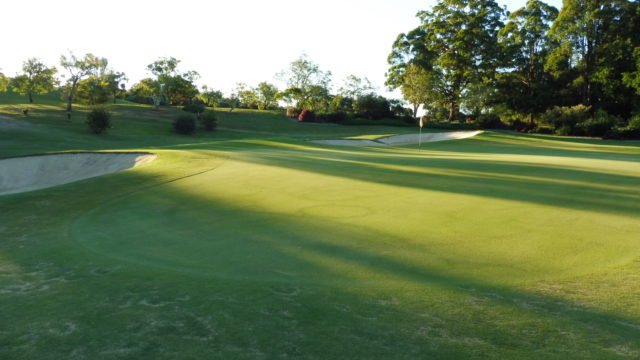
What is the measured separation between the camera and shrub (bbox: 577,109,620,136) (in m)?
47.0

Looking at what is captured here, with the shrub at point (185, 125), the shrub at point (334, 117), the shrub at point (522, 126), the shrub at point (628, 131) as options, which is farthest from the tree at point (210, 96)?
the shrub at point (628, 131)

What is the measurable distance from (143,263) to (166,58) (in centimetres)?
6933

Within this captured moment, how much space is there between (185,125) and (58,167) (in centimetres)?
3016

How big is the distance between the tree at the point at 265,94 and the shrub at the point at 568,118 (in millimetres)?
54921

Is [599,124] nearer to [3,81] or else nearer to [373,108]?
[373,108]

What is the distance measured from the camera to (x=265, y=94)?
89.1 metres

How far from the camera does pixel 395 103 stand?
7238cm

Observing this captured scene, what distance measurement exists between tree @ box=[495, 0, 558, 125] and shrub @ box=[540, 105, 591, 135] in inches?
231

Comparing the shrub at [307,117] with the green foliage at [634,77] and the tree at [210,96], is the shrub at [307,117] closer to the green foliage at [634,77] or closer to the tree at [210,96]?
the tree at [210,96]

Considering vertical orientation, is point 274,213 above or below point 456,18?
below

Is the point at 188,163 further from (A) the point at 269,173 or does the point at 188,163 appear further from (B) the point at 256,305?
(B) the point at 256,305

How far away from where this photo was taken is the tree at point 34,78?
5181 cm

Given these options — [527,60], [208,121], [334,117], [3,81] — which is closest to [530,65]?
[527,60]

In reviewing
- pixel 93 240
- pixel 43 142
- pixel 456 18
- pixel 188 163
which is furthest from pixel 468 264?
pixel 456 18
